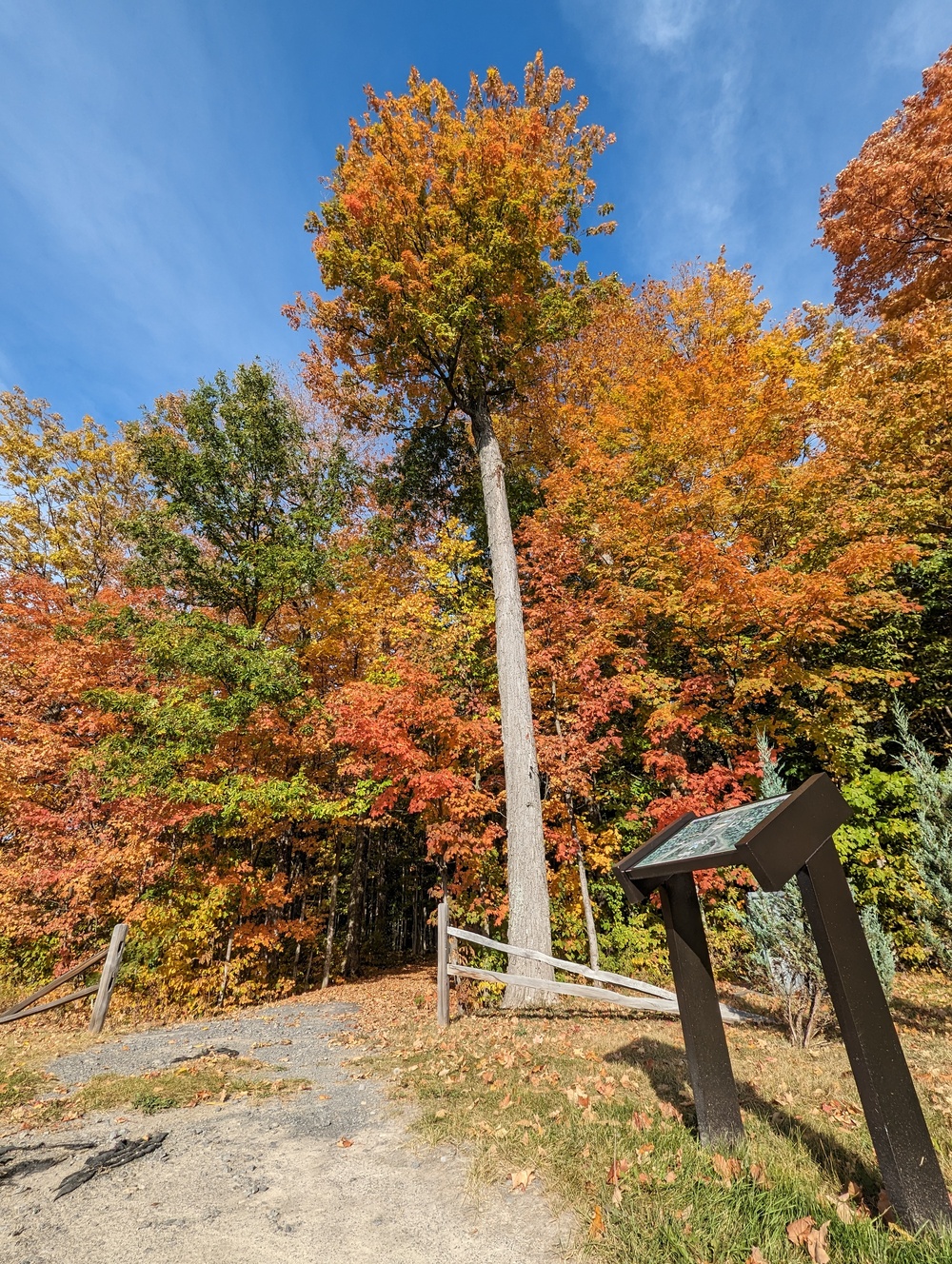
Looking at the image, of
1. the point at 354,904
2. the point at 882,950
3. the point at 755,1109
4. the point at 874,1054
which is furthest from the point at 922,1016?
the point at 354,904

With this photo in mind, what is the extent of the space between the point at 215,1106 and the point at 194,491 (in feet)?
36.2

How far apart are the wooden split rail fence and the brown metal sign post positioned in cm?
95

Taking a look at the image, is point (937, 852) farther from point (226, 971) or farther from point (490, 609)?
point (226, 971)

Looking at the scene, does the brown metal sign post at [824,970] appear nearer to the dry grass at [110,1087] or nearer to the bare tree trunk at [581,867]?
the dry grass at [110,1087]

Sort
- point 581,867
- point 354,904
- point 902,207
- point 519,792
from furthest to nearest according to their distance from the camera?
point 354,904 → point 902,207 → point 581,867 → point 519,792

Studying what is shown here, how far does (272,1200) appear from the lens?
3.03m

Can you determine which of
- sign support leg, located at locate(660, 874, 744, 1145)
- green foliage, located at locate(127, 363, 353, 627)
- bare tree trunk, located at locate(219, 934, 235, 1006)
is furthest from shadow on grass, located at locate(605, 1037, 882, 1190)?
green foliage, located at locate(127, 363, 353, 627)

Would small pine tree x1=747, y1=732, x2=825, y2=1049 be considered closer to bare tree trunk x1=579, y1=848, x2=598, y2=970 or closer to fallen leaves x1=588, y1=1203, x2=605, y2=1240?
bare tree trunk x1=579, y1=848, x2=598, y2=970

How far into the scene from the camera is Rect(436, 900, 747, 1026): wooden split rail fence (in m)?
4.67

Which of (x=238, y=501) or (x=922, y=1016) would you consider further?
(x=238, y=501)

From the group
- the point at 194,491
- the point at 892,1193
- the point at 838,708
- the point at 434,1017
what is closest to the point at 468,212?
the point at 194,491

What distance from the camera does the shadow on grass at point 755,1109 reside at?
2.82 m

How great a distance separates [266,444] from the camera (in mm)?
12680

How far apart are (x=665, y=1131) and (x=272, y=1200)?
2364 millimetres
